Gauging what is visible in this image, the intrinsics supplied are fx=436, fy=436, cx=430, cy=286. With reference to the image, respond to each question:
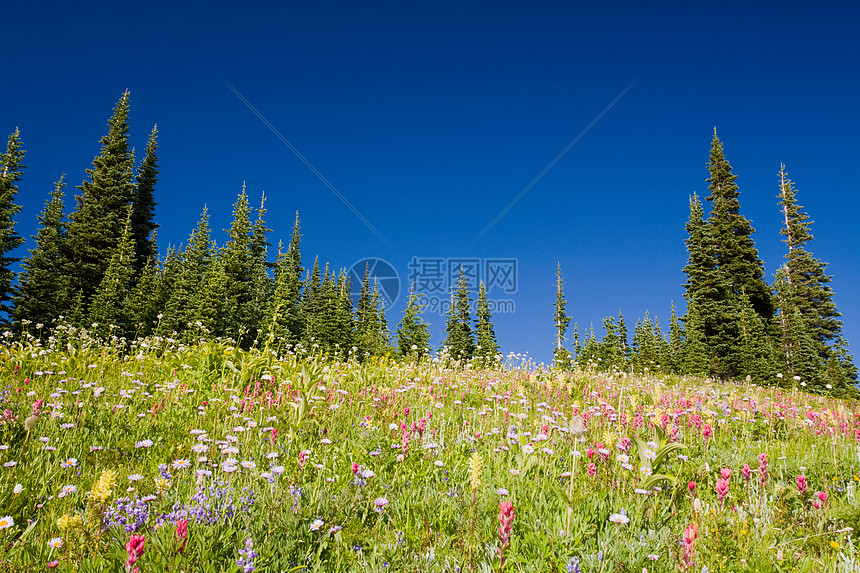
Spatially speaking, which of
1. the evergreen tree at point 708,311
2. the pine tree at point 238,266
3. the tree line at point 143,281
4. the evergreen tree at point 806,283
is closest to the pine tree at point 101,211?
the tree line at point 143,281

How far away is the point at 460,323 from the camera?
46812 millimetres

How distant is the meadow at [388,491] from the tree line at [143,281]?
2137 centimetres

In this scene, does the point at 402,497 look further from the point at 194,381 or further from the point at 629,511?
the point at 194,381

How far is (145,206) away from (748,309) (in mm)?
53228

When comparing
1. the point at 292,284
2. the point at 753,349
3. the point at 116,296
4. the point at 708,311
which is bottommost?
the point at 753,349

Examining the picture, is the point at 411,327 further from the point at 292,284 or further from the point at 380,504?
the point at 380,504

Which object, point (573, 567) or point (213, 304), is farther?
point (213, 304)

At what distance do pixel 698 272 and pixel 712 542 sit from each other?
34.7m

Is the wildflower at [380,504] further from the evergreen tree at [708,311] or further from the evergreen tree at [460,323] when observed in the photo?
the evergreen tree at [460,323]

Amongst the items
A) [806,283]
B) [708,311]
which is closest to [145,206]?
[708,311]

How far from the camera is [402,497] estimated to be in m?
3.19

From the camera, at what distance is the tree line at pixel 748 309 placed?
27.2m

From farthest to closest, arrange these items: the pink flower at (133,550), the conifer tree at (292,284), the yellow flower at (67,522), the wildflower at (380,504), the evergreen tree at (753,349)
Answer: the conifer tree at (292,284) → the evergreen tree at (753,349) → the wildflower at (380,504) → the yellow flower at (67,522) → the pink flower at (133,550)

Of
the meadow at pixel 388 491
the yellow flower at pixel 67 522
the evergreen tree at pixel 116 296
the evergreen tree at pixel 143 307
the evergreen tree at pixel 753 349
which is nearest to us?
the yellow flower at pixel 67 522
